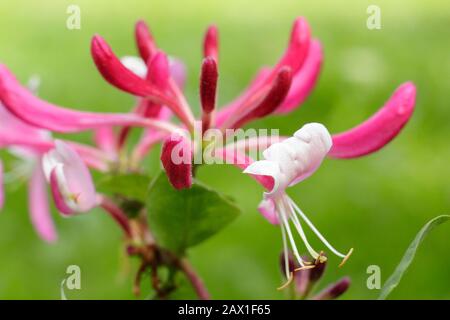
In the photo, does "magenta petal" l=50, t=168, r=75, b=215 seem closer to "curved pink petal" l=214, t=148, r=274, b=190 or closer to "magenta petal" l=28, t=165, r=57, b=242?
"curved pink petal" l=214, t=148, r=274, b=190

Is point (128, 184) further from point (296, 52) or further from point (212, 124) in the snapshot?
point (296, 52)

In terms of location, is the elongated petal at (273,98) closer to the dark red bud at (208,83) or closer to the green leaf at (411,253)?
the dark red bud at (208,83)

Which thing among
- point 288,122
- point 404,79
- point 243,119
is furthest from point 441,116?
point 243,119

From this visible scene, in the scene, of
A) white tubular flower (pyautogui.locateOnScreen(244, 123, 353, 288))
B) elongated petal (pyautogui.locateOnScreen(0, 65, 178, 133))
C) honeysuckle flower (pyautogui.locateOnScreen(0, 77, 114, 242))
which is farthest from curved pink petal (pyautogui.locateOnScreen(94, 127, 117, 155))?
white tubular flower (pyautogui.locateOnScreen(244, 123, 353, 288))

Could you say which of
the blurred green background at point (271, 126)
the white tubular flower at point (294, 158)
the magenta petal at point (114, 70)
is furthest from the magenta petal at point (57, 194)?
the blurred green background at point (271, 126)

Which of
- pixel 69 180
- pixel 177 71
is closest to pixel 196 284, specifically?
pixel 69 180
